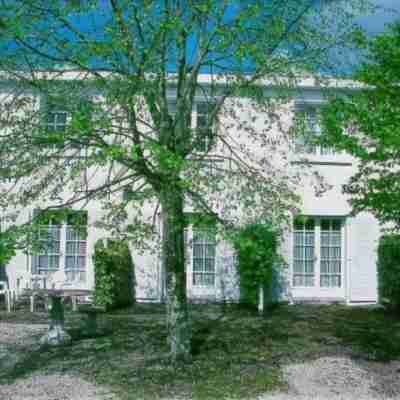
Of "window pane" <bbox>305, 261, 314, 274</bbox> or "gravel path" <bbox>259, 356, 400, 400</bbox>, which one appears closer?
"gravel path" <bbox>259, 356, 400, 400</bbox>

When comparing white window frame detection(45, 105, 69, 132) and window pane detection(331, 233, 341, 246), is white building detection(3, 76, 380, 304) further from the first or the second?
white window frame detection(45, 105, 69, 132)

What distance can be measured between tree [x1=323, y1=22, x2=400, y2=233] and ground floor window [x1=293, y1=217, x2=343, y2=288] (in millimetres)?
7104

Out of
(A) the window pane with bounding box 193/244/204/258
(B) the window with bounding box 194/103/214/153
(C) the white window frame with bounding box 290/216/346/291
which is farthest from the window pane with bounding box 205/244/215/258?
(B) the window with bounding box 194/103/214/153

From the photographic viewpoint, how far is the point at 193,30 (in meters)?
7.77

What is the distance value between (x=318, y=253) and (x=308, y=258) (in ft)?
0.99

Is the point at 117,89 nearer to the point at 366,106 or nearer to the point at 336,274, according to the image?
the point at 366,106

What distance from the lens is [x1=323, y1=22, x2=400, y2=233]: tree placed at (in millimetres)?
6946

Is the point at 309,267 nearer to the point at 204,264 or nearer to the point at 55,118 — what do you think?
the point at 204,264

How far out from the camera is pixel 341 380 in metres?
7.75

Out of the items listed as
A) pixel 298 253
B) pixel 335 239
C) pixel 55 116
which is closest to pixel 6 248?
pixel 55 116

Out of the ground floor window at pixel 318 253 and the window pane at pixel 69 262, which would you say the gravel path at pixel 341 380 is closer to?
the ground floor window at pixel 318 253

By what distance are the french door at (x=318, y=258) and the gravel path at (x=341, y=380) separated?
6.09 m

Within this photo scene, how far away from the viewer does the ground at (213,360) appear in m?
7.22

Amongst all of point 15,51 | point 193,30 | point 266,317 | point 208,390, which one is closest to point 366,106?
point 193,30
